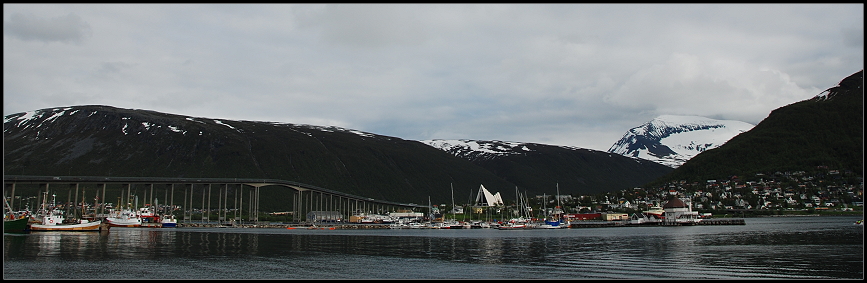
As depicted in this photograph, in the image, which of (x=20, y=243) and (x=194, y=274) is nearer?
(x=194, y=274)

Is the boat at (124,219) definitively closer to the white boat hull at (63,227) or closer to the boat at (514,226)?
the white boat hull at (63,227)

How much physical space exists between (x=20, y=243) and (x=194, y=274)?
32.4 metres

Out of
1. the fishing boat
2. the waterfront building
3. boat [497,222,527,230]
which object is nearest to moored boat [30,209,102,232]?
the fishing boat

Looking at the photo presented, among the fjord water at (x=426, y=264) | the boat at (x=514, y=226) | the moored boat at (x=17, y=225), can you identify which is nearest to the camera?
the fjord water at (x=426, y=264)

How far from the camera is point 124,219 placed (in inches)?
4382

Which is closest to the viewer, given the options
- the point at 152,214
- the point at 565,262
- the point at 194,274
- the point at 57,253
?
the point at 194,274

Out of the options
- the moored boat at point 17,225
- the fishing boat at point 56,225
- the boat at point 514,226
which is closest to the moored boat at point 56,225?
the fishing boat at point 56,225

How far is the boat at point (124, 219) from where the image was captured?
10981 centimetres

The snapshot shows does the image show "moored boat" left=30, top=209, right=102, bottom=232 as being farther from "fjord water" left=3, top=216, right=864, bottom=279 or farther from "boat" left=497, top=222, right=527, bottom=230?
"boat" left=497, top=222, right=527, bottom=230

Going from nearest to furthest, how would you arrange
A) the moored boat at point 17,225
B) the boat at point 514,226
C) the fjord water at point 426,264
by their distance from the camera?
1. the fjord water at point 426,264
2. the moored boat at point 17,225
3. the boat at point 514,226

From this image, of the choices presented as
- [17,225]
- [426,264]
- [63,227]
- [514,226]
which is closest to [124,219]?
[63,227]

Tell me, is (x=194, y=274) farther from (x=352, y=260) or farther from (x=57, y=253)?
(x=57, y=253)

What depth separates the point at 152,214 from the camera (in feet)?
428

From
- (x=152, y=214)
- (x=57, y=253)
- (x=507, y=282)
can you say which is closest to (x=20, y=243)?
(x=57, y=253)
